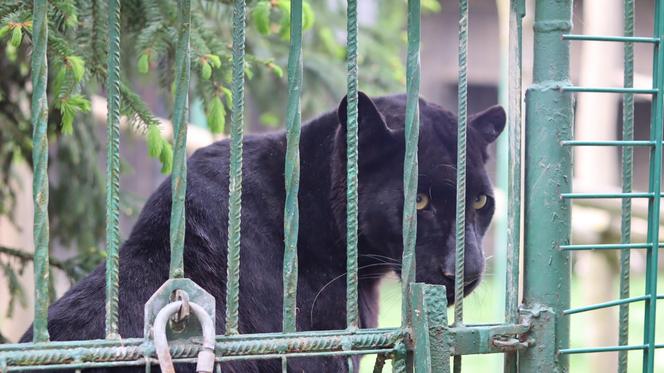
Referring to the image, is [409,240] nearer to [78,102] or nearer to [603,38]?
[603,38]

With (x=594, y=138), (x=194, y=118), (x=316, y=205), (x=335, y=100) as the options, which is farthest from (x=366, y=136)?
(x=194, y=118)

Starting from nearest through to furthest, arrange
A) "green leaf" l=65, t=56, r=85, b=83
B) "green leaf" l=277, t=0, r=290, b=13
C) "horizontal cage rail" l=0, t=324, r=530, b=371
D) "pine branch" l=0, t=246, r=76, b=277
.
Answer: "horizontal cage rail" l=0, t=324, r=530, b=371 < "green leaf" l=65, t=56, r=85, b=83 < "green leaf" l=277, t=0, r=290, b=13 < "pine branch" l=0, t=246, r=76, b=277

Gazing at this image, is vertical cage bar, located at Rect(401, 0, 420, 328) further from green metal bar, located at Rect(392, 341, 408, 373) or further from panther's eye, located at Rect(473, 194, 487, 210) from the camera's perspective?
panther's eye, located at Rect(473, 194, 487, 210)

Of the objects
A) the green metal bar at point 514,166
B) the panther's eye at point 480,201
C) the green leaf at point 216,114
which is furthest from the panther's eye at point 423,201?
the green metal bar at point 514,166

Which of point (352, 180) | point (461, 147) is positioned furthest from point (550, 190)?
point (352, 180)

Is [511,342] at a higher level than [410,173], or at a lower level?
lower

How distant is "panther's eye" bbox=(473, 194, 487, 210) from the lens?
2.91 m

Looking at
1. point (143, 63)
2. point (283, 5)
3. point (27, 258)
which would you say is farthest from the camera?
point (27, 258)

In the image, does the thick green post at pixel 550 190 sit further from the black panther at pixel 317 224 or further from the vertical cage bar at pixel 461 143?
the black panther at pixel 317 224

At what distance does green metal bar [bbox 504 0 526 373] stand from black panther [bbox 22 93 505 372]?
24.4 inches

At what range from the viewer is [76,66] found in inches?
86.9

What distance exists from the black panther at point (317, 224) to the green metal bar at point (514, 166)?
62 cm

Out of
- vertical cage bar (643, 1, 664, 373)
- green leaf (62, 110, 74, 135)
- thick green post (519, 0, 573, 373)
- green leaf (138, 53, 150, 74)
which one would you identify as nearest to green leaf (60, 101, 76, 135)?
green leaf (62, 110, 74, 135)

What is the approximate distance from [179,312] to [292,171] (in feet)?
1.23
